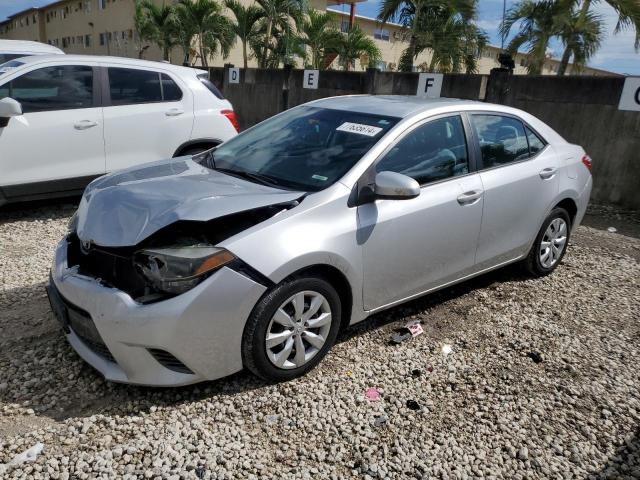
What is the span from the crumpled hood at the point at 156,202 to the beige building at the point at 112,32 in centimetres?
2543

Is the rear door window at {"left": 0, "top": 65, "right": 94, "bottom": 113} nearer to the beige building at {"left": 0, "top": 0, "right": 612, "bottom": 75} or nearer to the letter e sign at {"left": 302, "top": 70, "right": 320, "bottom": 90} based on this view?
the letter e sign at {"left": 302, "top": 70, "right": 320, "bottom": 90}

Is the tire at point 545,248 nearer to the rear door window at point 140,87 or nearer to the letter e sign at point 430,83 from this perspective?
the rear door window at point 140,87

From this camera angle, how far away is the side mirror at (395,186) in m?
3.15

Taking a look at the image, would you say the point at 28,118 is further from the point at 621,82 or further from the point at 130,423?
the point at 621,82

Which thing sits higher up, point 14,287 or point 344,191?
point 344,191

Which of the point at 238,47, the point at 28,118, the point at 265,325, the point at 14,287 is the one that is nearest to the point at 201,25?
the point at 238,47

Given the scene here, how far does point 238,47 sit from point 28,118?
92.5 feet

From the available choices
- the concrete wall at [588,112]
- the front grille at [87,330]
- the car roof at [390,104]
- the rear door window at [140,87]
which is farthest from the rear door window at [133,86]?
the concrete wall at [588,112]

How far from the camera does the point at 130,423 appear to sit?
276cm

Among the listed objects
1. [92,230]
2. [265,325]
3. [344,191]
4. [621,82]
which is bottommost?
[265,325]

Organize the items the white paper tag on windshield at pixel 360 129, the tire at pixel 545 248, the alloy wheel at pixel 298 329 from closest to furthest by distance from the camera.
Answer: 1. the alloy wheel at pixel 298 329
2. the white paper tag on windshield at pixel 360 129
3. the tire at pixel 545 248

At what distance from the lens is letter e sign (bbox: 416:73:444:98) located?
370 inches

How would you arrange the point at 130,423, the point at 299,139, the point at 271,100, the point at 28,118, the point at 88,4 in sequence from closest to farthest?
the point at 130,423
the point at 299,139
the point at 28,118
the point at 271,100
the point at 88,4

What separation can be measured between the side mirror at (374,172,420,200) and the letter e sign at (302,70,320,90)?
30.0 feet
